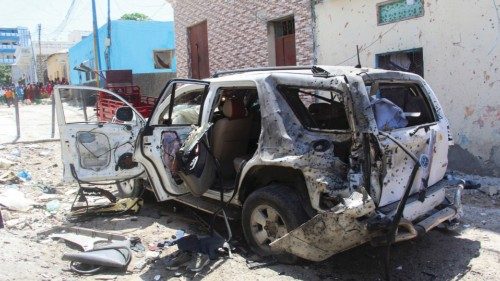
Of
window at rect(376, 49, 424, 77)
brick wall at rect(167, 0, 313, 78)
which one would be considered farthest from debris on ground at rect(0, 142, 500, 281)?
brick wall at rect(167, 0, 313, 78)

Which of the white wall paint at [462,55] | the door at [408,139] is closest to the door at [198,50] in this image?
the white wall paint at [462,55]

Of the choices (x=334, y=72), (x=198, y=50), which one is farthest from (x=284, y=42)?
(x=334, y=72)

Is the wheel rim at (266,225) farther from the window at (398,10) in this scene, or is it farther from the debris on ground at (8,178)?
the window at (398,10)

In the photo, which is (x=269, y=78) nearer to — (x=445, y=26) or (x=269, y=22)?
(x=445, y=26)

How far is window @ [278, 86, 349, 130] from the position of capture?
4.13m

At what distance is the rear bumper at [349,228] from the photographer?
349 cm

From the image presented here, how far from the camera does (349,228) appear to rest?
353 cm

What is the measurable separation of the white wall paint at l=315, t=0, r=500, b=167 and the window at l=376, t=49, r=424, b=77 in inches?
5.6

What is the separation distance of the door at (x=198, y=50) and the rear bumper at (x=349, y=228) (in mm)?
11616

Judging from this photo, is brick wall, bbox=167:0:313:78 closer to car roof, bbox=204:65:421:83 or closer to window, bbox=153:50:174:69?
car roof, bbox=204:65:421:83

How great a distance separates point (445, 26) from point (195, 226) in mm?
5311

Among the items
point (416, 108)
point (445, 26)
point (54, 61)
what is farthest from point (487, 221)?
point (54, 61)

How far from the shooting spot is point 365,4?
29.4ft

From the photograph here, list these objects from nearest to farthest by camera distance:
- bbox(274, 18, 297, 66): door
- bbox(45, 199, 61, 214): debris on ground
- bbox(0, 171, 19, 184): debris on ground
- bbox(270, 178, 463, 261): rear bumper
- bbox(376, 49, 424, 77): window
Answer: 1. bbox(270, 178, 463, 261): rear bumper
2. bbox(45, 199, 61, 214): debris on ground
3. bbox(0, 171, 19, 184): debris on ground
4. bbox(376, 49, 424, 77): window
5. bbox(274, 18, 297, 66): door
